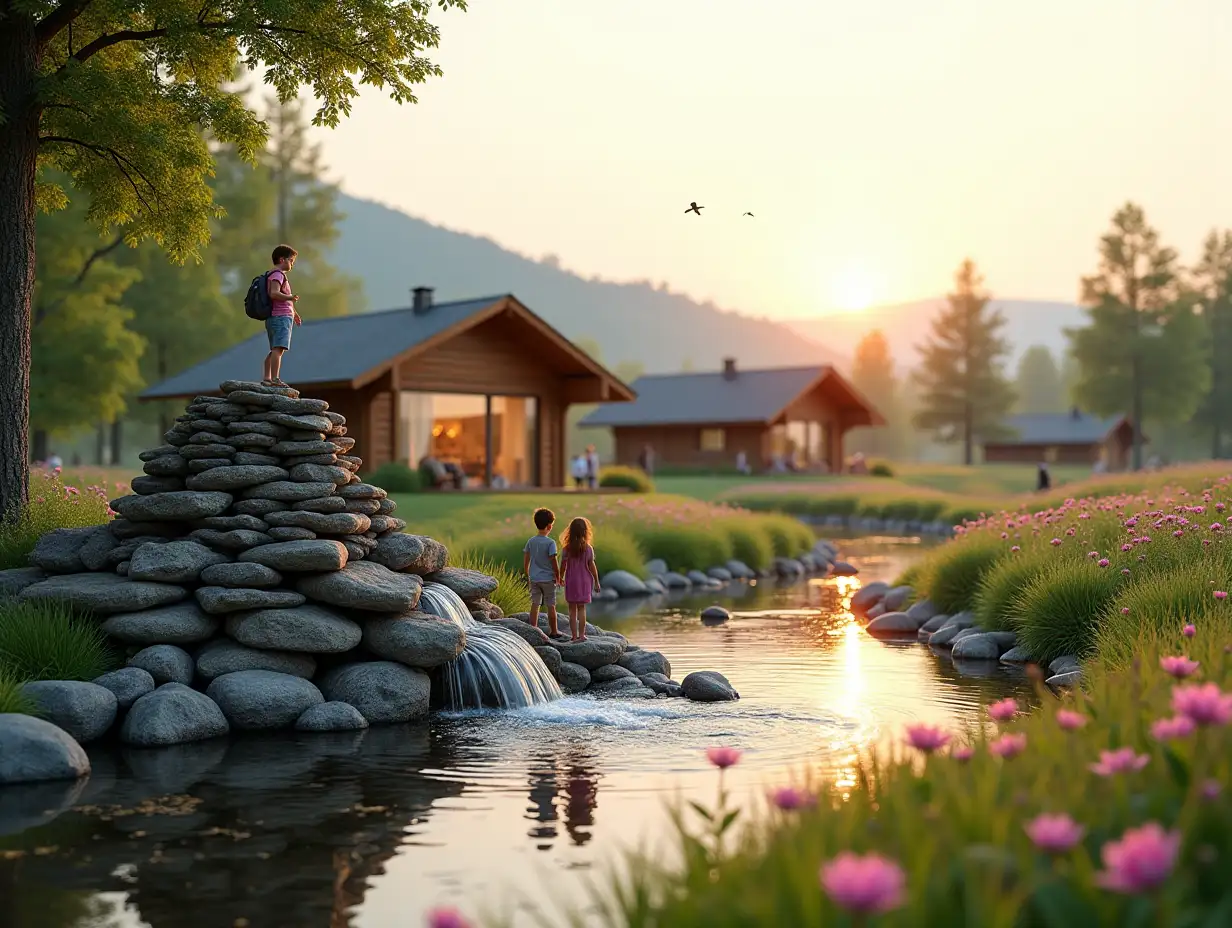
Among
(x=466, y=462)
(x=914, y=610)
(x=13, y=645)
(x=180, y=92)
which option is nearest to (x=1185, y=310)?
(x=466, y=462)

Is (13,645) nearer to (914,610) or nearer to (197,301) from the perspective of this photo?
(914,610)

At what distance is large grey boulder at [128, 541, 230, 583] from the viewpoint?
41.4 feet

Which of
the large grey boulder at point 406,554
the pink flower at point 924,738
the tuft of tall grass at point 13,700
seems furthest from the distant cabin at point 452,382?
the pink flower at point 924,738

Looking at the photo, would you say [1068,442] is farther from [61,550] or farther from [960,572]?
[61,550]

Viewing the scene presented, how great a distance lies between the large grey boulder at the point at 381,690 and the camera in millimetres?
12188

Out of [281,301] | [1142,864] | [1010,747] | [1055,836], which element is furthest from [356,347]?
[1142,864]

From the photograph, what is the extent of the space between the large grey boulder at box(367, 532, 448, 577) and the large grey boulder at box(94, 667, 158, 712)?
2.85m

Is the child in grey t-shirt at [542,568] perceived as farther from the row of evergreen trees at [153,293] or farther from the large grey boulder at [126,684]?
the row of evergreen trees at [153,293]

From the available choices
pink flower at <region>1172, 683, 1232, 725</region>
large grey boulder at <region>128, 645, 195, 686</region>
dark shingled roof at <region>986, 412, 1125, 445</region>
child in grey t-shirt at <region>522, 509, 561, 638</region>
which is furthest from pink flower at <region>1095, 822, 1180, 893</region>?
dark shingled roof at <region>986, 412, 1125, 445</region>

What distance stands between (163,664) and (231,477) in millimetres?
2210

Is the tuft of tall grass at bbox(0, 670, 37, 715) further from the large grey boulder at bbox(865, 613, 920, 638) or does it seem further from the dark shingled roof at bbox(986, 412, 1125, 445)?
the dark shingled roof at bbox(986, 412, 1125, 445)

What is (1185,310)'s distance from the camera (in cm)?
7112

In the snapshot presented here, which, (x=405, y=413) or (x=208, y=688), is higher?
(x=405, y=413)

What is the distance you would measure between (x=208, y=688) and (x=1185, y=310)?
68.9m
